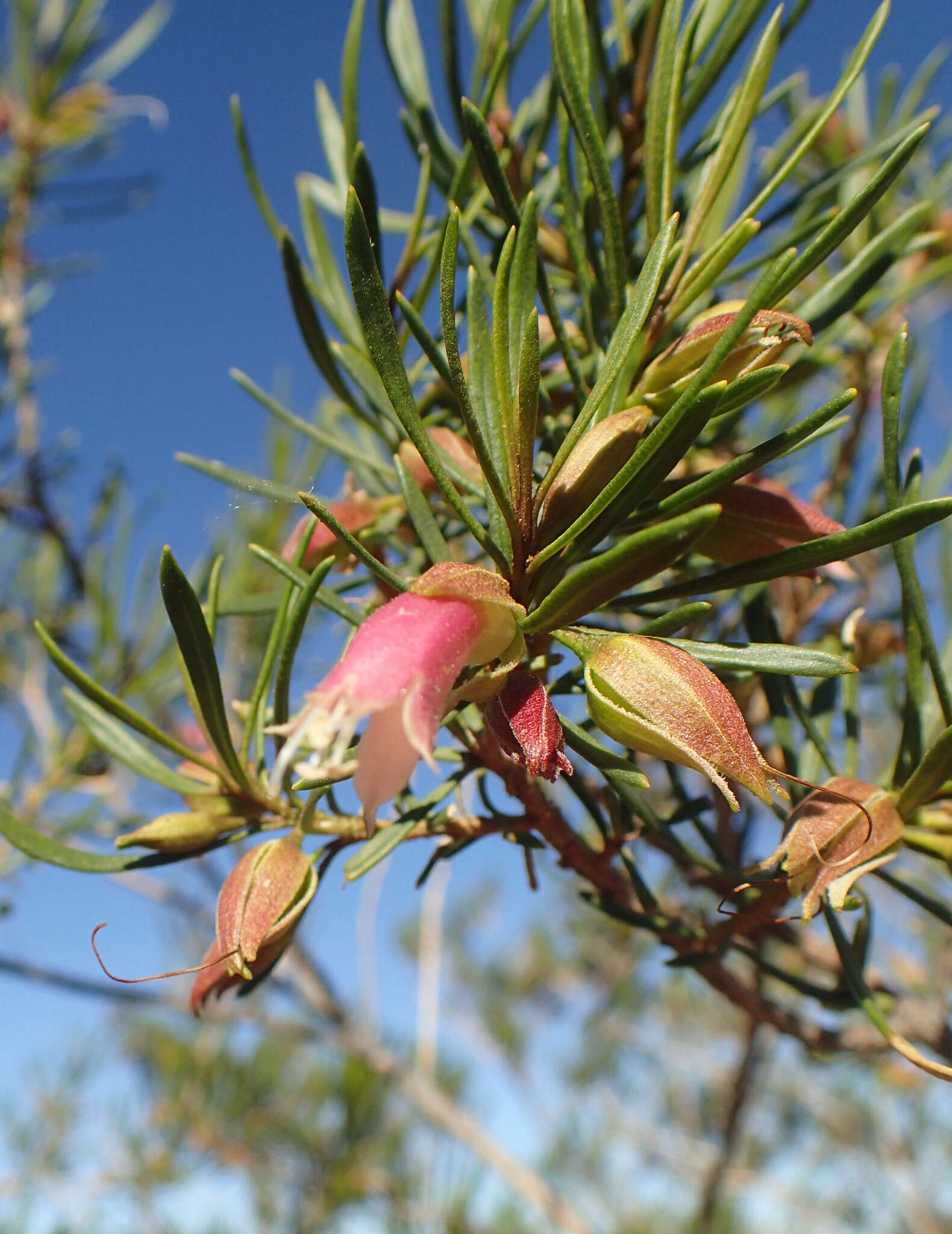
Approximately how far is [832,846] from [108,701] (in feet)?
1.21

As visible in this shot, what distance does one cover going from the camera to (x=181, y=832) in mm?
511

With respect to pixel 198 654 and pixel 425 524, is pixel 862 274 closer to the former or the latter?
pixel 425 524

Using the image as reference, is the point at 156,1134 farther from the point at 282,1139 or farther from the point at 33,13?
the point at 33,13

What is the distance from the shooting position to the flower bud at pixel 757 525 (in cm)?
44

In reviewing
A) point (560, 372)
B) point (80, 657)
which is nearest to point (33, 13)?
point (80, 657)

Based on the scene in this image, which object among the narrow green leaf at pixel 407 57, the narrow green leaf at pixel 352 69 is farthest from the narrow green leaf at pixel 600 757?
the narrow green leaf at pixel 407 57

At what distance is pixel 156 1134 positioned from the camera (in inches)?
110

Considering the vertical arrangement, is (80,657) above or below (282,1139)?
above

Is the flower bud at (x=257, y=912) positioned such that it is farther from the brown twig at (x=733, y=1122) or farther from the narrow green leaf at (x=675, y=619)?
the brown twig at (x=733, y=1122)

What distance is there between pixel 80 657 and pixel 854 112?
50.8 inches

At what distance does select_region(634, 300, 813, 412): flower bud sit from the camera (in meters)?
0.41

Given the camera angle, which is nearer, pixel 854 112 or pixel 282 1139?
pixel 854 112

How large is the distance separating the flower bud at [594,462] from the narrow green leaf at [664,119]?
16cm

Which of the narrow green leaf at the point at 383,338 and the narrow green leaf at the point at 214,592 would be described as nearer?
the narrow green leaf at the point at 383,338
